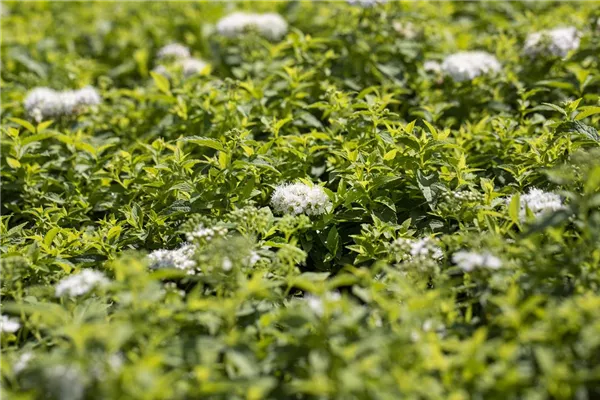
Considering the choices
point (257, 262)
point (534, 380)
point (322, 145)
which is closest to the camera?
point (534, 380)

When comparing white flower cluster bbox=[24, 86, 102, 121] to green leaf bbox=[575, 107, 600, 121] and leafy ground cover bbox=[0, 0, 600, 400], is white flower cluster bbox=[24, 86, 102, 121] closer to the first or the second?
leafy ground cover bbox=[0, 0, 600, 400]

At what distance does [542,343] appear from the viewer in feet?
7.18

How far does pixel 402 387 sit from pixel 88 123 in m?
3.06

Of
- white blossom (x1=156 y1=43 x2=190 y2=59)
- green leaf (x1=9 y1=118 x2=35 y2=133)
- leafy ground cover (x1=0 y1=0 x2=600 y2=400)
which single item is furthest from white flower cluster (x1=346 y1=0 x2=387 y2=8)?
green leaf (x1=9 y1=118 x2=35 y2=133)

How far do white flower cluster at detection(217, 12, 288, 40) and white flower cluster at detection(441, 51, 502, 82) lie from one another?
57.9 inches

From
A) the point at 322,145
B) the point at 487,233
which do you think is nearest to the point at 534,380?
the point at 487,233

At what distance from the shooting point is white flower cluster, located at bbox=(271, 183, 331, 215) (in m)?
3.26

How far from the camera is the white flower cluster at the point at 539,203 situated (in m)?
2.76

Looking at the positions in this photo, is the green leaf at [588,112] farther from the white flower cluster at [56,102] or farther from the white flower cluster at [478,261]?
the white flower cluster at [56,102]

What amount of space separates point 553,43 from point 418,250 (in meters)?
2.35

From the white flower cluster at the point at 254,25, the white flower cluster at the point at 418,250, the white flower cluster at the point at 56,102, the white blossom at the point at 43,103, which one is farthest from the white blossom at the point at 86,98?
the white flower cluster at the point at 418,250

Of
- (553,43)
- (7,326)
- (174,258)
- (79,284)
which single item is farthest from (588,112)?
(7,326)

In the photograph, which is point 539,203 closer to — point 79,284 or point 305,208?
point 305,208

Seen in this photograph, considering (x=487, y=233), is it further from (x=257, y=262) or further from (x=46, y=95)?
(x=46, y=95)
